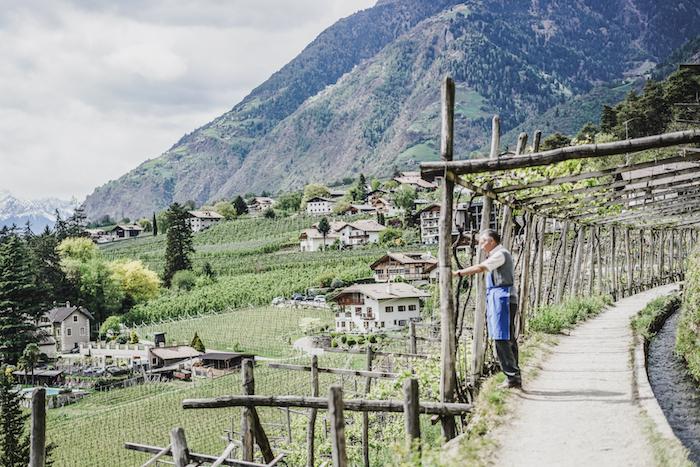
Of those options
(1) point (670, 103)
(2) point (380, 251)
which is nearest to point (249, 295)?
(2) point (380, 251)

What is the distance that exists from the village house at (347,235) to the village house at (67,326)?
1208 inches

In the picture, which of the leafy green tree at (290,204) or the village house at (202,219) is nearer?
the village house at (202,219)

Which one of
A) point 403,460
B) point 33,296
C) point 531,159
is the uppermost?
point 531,159

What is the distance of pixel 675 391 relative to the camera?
944cm

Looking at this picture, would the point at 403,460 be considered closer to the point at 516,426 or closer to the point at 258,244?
the point at 516,426

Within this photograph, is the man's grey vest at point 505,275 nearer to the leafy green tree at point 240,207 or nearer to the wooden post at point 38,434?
the wooden post at point 38,434

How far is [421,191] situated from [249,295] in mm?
58832

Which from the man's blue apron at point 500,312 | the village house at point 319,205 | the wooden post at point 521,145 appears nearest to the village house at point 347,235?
the village house at point 319,205

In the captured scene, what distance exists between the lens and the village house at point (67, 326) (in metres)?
61.0

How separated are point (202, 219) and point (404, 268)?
66033mm

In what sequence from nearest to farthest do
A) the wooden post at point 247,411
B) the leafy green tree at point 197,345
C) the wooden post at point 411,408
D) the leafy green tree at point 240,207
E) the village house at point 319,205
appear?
the wooden post at point 411,408
the wooden post at point 247,411
the leafy green tree at point 197,345
the village house at point 319,205
the leafy green tree at point 240,207

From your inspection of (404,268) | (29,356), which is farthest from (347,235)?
(29,356)

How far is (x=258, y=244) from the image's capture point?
9069 centimetres

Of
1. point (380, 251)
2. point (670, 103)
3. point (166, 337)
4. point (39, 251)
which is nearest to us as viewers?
point (670, 103)
